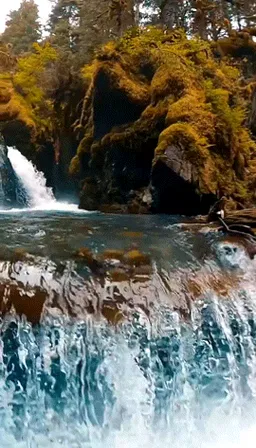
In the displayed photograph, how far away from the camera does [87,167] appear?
40.1 ft

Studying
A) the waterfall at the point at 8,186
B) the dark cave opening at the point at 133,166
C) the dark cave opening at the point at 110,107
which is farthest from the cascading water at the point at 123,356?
the waterfall at the point at 8,186

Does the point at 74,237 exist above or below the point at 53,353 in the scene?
above

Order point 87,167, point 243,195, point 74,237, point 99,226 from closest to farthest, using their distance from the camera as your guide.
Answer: point 74,237
point 99,226
point 243,195
point 87,167

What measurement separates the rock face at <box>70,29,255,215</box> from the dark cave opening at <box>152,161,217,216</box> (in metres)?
0.02

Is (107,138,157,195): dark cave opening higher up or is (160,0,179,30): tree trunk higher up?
(160,0,179,30): tree trunk

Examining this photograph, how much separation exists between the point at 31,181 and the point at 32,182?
4 centimetres

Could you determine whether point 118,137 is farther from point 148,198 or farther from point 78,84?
point 78,84

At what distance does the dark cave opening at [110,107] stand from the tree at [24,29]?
76.3 ft

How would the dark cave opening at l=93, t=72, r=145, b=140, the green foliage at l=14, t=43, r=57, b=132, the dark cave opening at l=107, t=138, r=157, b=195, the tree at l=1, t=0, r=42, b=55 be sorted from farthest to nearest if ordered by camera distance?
the tree at l=1, t=0, r=42, b=55 < the green foliage at l=14, t=43, r=57, b=132 < the dark cave opening at l=93, t=72, r=145, b=140 < the dark cave opening at l=107, t=138, r=157, b=195

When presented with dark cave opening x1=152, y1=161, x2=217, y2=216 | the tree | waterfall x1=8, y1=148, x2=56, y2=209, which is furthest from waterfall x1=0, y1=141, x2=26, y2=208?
the tree

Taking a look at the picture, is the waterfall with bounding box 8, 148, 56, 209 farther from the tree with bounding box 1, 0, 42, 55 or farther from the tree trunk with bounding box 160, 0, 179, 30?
the tree with bounding box 1, 0, 42, 55

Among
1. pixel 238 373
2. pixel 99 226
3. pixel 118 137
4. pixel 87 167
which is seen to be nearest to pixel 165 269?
pixel 238 373

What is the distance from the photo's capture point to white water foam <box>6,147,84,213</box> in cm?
1344

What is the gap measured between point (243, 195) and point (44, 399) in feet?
21.0
